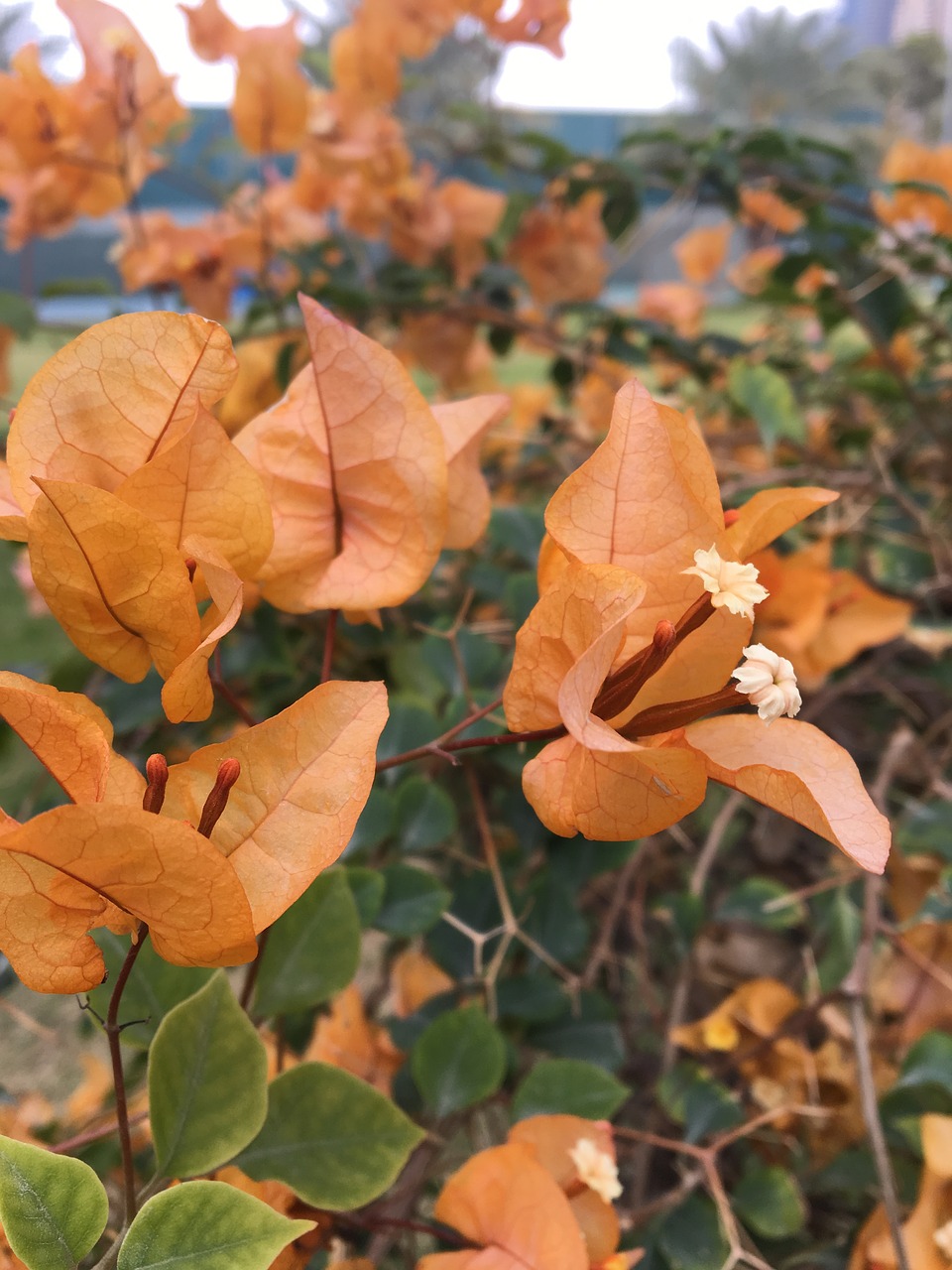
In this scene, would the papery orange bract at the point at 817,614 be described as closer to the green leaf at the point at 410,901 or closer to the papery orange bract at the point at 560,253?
the green leaf at the point at 410,901

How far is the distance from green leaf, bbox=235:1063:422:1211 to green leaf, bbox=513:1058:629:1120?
0.09m

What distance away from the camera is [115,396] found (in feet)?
0.68

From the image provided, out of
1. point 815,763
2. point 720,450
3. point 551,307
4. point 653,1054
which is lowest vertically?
point 653,1054

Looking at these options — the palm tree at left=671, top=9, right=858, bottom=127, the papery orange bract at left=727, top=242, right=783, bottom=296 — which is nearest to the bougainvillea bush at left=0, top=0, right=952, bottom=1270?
the papery orange bract at left=727, top=242, right=783, bottom=296

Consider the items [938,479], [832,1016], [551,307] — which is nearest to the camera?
[832,1016]

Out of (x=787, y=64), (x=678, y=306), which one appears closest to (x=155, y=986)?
(x=678, y=306)

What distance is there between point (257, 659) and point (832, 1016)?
13.5 inches

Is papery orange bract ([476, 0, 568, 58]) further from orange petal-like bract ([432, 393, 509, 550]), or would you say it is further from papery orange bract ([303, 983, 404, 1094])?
papery orange bract ([303, 983, 404, 1094])

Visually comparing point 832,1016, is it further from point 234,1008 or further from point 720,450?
point 720,450

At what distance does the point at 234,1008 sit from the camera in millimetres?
221

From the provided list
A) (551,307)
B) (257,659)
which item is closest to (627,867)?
(257,659)

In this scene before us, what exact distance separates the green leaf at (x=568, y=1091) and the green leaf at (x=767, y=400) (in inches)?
16.8

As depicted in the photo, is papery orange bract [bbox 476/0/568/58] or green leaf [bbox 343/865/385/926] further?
papery orange bract [bbox 476/0/568/58]

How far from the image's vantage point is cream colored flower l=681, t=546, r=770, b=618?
0.19 meters
